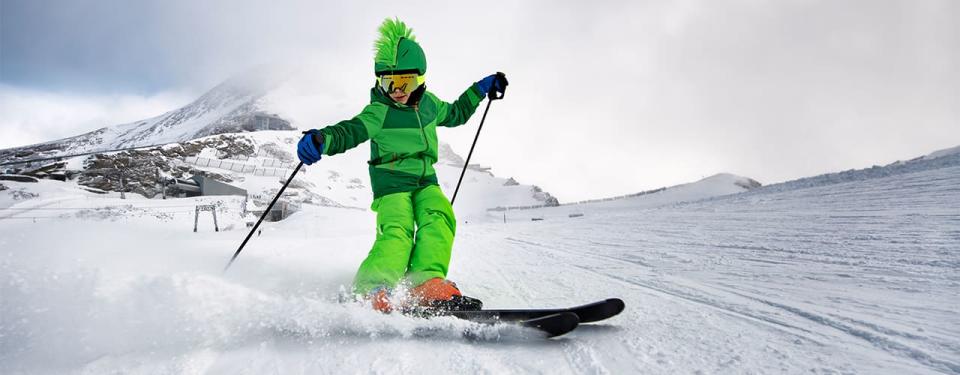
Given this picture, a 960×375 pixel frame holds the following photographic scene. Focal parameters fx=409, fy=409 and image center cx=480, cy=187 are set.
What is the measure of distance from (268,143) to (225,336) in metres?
51.9

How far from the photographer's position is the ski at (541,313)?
161 cm

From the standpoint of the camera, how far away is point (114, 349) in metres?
1.34

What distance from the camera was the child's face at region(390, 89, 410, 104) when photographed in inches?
109

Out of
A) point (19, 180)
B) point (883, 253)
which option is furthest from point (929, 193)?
point (19, 180)

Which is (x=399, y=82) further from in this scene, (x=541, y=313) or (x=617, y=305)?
(x=617, y=305)

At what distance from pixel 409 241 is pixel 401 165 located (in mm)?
569

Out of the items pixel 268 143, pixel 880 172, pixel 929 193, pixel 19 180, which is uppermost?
pixel 268 143

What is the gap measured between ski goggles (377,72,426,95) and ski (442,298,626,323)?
163 centimetres

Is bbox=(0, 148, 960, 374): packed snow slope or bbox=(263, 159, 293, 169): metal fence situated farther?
bbox=(263, 159, 293, 169): metal fence

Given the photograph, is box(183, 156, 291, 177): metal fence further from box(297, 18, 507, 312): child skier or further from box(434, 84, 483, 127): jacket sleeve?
box(297, 18, 507, 312): child skier

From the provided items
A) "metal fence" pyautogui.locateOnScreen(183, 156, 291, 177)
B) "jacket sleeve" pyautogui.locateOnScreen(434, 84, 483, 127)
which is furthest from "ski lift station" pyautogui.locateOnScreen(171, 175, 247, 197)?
"jacket sleeve" pyautogui.locateOnScreen(434, 84, 483, 127)

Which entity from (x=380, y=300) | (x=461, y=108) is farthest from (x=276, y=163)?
(x=380, y=300)

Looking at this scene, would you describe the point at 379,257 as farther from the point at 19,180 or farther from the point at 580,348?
the point at 19,180

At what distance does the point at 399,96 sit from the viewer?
9.07ft
